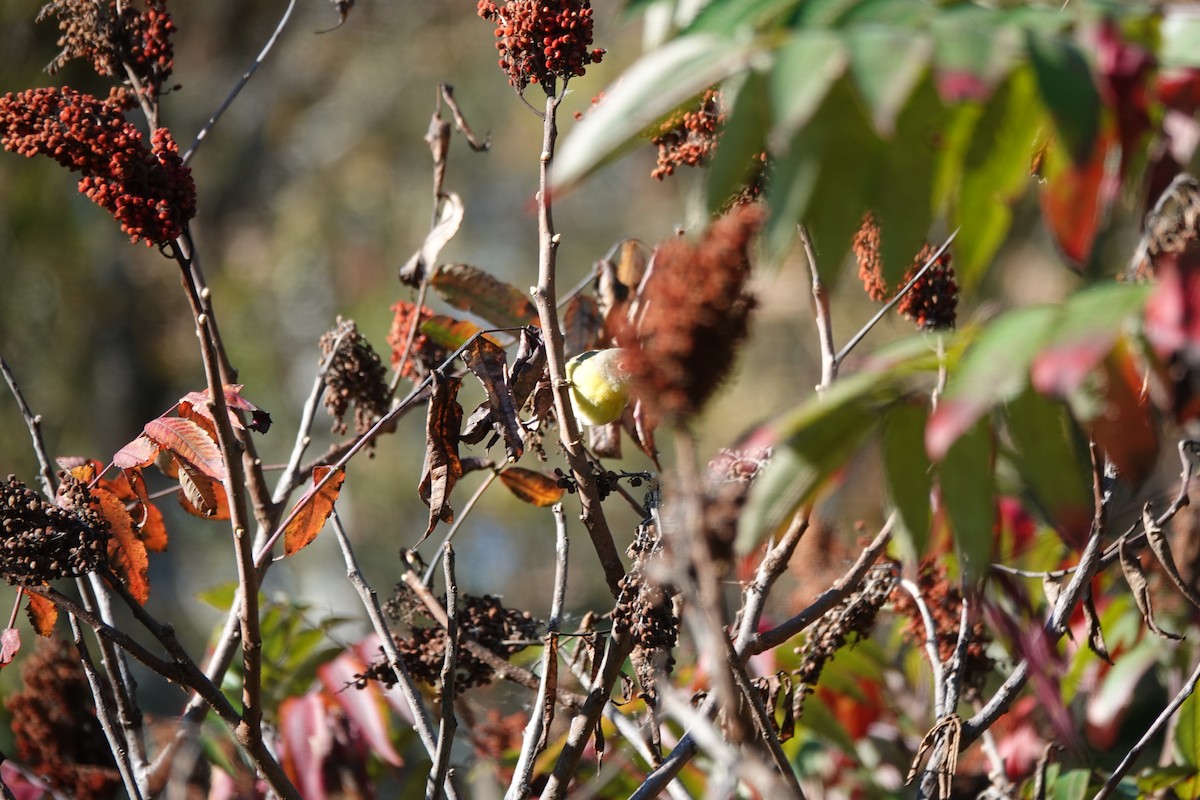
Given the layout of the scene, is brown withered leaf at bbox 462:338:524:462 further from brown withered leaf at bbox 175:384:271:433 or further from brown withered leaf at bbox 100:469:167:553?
brown withered leaf at bbox 100:469:167:553

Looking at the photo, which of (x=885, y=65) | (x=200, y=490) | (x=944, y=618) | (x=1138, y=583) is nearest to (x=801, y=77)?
(x=885, y=65)

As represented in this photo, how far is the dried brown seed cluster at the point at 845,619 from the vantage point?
47.0 inches

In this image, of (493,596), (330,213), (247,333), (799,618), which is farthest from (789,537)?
(330,213)

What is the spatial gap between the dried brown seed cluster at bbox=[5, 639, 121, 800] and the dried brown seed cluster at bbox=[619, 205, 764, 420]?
1134 millimetres

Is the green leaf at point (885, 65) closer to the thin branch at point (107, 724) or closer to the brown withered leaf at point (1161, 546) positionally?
the brown withered leaf at point (1161, 546)

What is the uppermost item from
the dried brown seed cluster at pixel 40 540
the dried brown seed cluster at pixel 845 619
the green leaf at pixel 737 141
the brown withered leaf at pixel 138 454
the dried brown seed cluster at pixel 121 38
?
the dried brown seed cluster at pixel 121 38

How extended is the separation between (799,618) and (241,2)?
30.2 feet

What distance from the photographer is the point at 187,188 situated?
0.94 metres

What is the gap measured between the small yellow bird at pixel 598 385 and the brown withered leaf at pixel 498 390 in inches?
3.4

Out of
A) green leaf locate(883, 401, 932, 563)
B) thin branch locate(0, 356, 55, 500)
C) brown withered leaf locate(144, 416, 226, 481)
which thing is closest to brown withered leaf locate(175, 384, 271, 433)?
brown withered leaf locate(144, 416, 226, 481)

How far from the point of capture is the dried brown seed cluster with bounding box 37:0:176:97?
127cm

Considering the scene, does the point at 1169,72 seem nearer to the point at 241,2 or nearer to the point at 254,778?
the point at 254,778

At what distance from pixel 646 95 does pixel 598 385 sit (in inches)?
22.2

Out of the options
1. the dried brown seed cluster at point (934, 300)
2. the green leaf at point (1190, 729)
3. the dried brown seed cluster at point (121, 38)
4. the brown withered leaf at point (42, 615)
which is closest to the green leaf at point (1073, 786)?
the green leaf at point (1190, 729)
